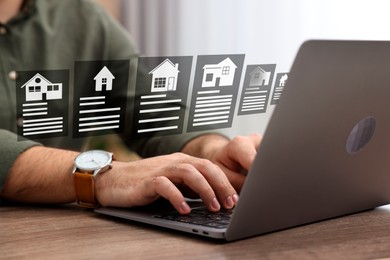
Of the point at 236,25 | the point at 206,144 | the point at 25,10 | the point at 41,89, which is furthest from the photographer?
the point at 236,25

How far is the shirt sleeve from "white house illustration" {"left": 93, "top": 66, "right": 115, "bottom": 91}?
6.5 inches

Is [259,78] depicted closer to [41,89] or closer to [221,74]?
[221,74]

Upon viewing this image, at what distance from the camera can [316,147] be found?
0.77m

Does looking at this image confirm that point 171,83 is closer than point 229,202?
No

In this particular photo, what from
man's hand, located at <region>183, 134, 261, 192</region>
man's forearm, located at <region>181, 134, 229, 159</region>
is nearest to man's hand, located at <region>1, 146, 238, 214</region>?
man's hand, located at <region>183, 134, 261, 192</region>

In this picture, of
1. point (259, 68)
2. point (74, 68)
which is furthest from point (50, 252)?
point (259, 68)

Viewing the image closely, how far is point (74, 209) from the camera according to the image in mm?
1023

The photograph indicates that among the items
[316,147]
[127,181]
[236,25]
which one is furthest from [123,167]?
[236,25]

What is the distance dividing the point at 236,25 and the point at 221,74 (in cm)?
229

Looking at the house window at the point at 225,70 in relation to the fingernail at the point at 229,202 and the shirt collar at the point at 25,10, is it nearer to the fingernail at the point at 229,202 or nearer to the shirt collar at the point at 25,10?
the fingernail at the point at 229,202

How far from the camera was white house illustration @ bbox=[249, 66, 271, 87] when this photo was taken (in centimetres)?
109

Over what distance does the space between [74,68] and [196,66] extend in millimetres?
208

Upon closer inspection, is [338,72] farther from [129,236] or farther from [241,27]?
[241,27]

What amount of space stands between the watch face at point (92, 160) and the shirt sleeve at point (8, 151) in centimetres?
11
